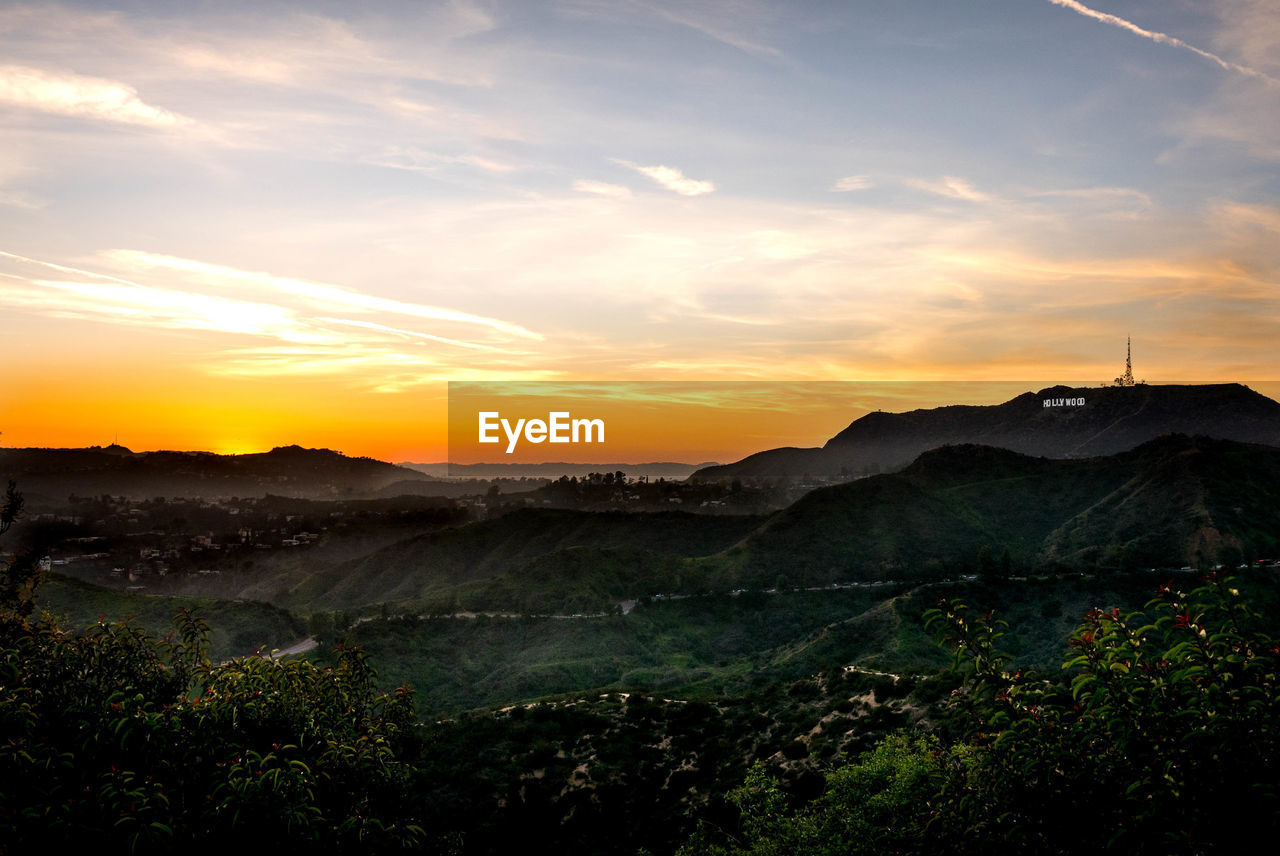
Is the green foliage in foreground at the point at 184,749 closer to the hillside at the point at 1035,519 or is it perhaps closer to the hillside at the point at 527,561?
the hillside at the point at 527,561

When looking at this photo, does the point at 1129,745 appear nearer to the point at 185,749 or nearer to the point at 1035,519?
the point at 185,749

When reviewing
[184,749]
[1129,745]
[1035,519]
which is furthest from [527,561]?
[1129,745]

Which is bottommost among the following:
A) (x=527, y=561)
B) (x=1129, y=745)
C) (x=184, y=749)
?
(x=527, y=561)

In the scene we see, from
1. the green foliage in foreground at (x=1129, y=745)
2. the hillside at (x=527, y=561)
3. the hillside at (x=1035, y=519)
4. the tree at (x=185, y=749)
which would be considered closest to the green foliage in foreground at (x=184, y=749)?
the tree at (x=185, y=749)

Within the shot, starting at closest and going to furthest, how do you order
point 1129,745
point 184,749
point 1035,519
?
point 1129,745
point 184,749
point 1035,519

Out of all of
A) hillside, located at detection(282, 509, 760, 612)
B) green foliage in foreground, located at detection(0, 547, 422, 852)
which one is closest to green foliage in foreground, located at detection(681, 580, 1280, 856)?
green foliage in foreground, located at detection(0, 547, 422, 852)

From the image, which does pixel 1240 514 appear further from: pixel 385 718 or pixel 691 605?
pixel 385 718

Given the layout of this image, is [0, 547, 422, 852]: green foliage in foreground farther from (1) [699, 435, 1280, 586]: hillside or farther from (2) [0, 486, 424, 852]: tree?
(1) [699, 435, 1280, 586]: hillside
